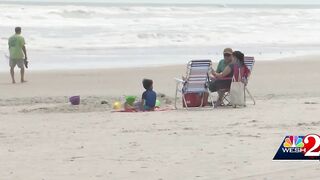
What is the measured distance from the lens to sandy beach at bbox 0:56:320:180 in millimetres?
6691

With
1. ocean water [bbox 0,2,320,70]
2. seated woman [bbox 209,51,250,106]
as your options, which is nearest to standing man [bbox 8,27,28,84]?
ocean water [bbox 0,2,320,70]

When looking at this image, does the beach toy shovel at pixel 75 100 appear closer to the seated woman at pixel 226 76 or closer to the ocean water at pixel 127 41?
the seated woman at pixel 226 76

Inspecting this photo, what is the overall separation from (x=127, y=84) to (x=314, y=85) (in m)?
3.83

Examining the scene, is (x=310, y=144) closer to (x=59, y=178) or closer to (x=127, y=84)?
(x=59, y=178)

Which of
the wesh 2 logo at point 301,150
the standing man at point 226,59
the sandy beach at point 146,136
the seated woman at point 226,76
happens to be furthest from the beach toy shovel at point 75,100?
the wesh 2 logo at point 301,150

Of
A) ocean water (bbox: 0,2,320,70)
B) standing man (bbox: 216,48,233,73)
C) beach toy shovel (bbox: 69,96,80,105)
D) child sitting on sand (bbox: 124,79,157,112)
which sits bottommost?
ocean water (bbox: 0,2,320,70)

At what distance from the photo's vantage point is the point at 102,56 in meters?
24.9

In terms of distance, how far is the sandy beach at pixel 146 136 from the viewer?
6691 mm

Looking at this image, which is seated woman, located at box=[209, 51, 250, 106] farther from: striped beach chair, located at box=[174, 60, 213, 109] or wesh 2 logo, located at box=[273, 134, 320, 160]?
wesh 2 logo, located at box=[273, 134, 320, 160]

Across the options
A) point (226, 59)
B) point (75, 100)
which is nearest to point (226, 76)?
point (226, 59)

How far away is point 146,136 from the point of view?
340 inches

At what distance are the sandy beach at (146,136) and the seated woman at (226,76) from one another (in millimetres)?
488

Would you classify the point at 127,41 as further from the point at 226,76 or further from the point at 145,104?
the point at 145,104

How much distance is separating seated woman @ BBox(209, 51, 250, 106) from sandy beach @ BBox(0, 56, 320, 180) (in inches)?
19.2
